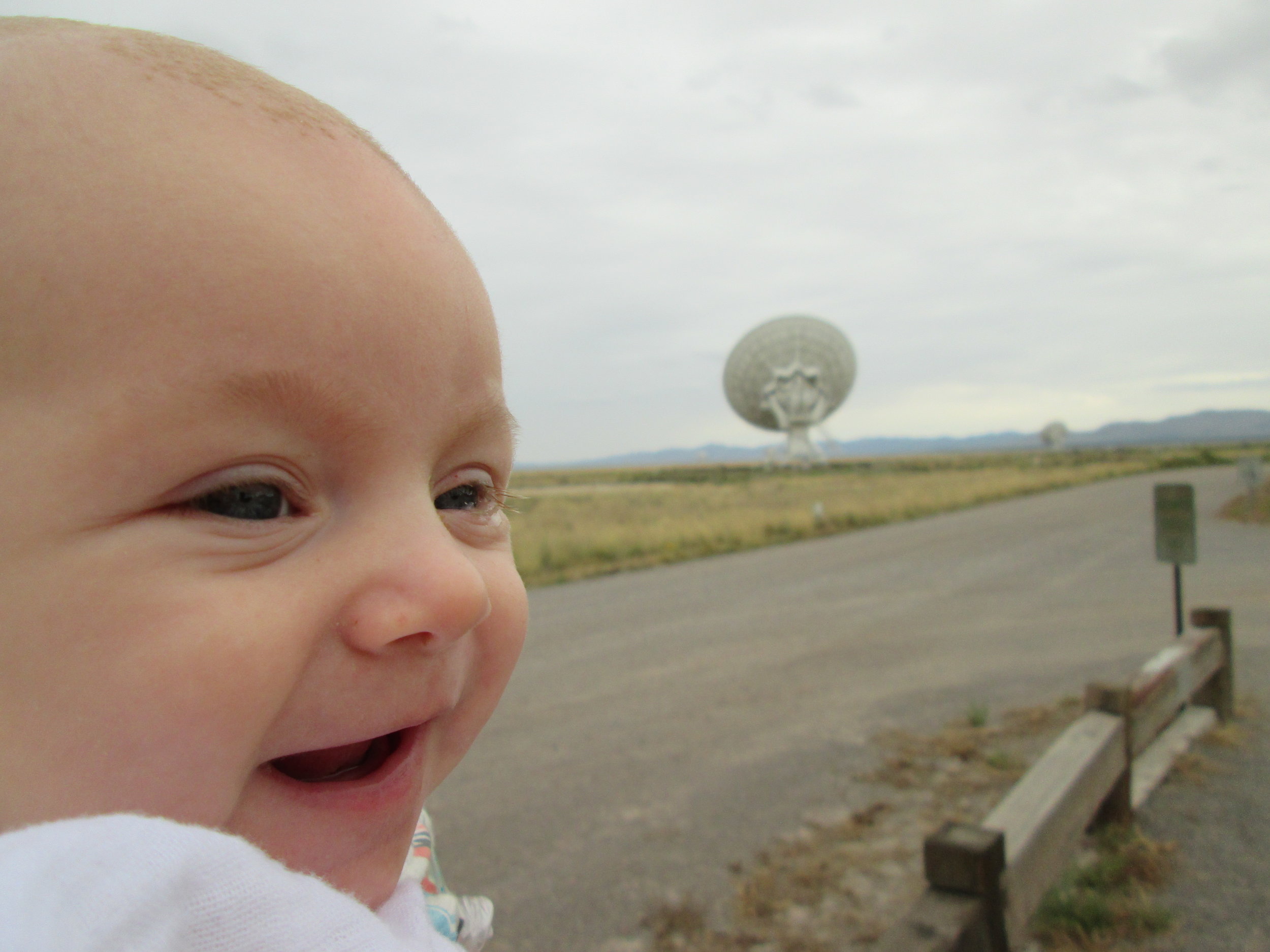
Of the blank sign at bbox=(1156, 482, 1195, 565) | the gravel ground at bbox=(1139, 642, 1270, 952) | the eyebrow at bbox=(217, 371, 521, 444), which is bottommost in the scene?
the gravel ground at bbox=(1139, 642, 1270, 952)

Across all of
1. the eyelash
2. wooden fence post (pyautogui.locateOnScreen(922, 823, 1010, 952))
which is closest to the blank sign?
wooden fence post (pyautogui.locateOnScreen(922, 823, 1010, 952))

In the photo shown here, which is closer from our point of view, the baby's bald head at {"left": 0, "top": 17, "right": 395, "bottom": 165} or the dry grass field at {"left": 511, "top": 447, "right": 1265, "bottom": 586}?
the baby's bald head at {"left": 0, "top": 17, "right": 395, "bottom": 165}

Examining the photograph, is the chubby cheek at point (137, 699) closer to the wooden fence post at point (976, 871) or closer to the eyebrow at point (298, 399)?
the eyebrow at point (298, 399)

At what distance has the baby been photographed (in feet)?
1.60

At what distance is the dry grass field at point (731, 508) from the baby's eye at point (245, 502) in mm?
448

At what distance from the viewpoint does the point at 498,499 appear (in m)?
0.87

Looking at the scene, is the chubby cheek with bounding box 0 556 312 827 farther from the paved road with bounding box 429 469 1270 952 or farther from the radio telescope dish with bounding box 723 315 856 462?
the radio telescope dish with bounding box 723 315 856 462

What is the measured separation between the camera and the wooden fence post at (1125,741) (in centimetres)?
361

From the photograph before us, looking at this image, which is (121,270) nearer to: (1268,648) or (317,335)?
(317,335)

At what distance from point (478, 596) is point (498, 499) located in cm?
27

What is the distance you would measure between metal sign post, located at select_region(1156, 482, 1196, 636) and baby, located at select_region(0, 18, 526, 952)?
611cm

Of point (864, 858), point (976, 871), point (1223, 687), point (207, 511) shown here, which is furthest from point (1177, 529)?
point (207, 511)

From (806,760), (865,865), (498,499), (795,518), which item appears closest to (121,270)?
(498,499)

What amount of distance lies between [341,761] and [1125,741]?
12.4ft
